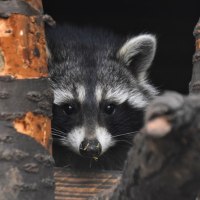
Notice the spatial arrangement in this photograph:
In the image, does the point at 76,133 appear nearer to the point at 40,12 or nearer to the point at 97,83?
the point at 97,83

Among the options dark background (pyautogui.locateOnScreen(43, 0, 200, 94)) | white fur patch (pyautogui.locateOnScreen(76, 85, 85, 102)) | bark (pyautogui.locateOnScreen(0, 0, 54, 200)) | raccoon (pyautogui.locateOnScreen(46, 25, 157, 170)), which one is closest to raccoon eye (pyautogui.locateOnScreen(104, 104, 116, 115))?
raccoon (pyautogui.locateOnScreen(46, 25, 157, 170))

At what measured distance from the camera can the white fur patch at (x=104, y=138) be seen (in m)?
4.11

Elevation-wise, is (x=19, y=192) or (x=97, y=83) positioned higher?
(x=19, y=192)

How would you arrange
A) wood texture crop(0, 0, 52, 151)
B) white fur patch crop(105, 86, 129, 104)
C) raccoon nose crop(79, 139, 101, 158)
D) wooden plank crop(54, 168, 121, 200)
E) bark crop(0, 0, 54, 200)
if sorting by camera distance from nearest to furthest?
bark crop(0, 0, 54, 200), wood texture crop(0, 0, 52, 151), wooden plank crop(54, 168, 121, 200), raccoon nose crop(79, 139, 101, 158), white fur patch crop(105, 86, 129, 104)

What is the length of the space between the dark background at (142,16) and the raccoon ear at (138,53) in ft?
9.36

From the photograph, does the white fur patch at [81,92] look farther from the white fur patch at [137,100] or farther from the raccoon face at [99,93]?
the white fur patch at [137,100]

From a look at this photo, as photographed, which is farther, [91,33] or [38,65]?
[91,33]

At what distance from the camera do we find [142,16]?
8.05 meters

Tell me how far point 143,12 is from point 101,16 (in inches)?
21.8

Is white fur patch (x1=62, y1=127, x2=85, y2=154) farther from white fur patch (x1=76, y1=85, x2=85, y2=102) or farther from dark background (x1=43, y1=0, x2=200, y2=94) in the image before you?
dark background (x1=43, y1=0, x2=200, y2=94)

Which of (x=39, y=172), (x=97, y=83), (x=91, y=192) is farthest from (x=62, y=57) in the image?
(x=39, y=172)

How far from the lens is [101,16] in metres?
8.09

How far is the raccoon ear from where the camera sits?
4.83 meters

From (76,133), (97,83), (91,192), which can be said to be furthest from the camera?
(97,83)
